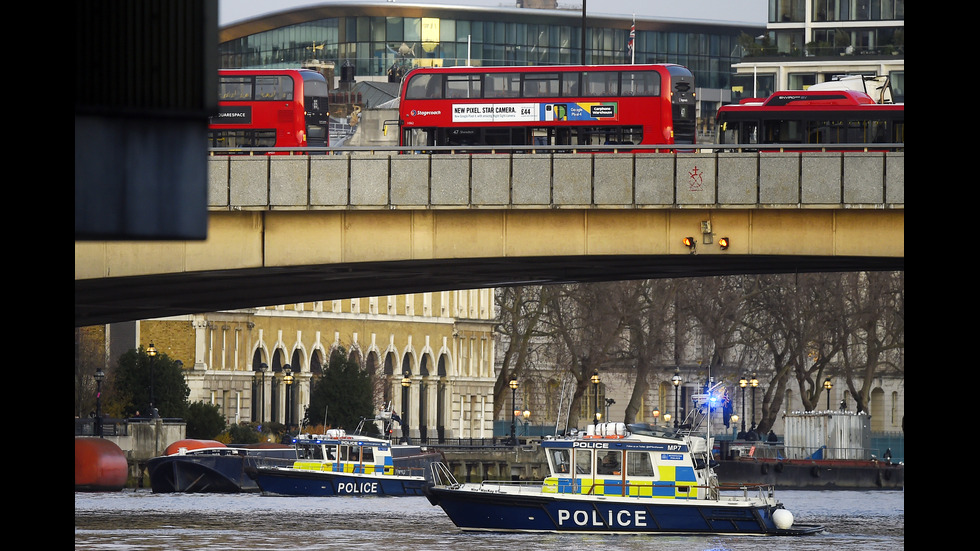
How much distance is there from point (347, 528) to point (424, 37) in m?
96.4

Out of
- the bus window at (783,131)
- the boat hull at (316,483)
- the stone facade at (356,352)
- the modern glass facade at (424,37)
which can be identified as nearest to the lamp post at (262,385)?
the stone facade at (356,352)

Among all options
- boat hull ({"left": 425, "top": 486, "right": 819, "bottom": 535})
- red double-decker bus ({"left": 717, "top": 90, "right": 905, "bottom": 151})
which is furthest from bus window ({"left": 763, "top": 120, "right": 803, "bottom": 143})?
boat hull ({"left": 425, "top": 486, "right": 819, "bottom": 535})

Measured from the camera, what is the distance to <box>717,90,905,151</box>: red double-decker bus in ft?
156

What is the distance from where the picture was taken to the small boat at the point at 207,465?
73125 millimetres

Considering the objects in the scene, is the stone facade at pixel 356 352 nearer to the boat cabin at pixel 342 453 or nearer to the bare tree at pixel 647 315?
the bare tree at pixel 647 315

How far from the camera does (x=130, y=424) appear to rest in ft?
256

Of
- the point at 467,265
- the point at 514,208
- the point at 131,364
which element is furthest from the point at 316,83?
the point at 131,364

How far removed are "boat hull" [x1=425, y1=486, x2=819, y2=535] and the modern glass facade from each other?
94.5 meters

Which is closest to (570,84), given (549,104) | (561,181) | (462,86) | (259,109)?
(549,104)

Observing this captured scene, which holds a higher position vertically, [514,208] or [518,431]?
[514,208]

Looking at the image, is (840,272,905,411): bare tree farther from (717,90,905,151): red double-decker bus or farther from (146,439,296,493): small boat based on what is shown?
(717,90,905,151): red double-decker bus

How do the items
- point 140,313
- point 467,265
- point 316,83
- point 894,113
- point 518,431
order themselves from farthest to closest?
point 518,431 → point 316,83 → point 140,313 → point 894,113 → point 467,265
